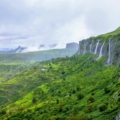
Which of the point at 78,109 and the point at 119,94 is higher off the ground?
the point at 119,94

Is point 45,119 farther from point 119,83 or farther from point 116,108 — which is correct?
point 116,108

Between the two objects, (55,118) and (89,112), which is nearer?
(89,112)

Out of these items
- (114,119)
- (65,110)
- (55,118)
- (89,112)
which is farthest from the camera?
(65,110)

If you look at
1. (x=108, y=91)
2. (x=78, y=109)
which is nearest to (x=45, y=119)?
(x=78, y=109)

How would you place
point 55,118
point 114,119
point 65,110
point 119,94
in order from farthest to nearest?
1. point 65,110
2. point 55,118
3. point 119,94
4. point 114,119

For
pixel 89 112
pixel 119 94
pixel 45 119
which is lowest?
pixel 45 119

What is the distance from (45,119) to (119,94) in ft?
234

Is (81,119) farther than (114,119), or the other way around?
(81,119)

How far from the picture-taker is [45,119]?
655 ft

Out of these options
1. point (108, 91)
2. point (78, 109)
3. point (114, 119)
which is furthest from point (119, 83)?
point (114, 119)

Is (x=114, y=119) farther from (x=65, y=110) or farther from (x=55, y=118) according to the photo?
(x=65, y=110)

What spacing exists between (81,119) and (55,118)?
156 feet

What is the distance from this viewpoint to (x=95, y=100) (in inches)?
7274

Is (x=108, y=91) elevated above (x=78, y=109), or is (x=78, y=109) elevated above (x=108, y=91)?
(x=108, y=91)
